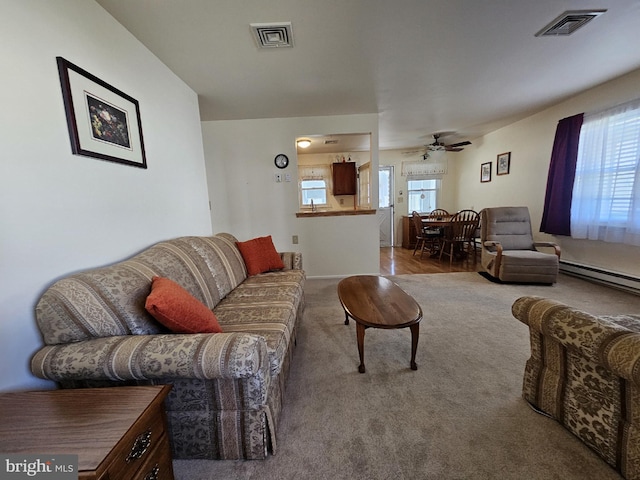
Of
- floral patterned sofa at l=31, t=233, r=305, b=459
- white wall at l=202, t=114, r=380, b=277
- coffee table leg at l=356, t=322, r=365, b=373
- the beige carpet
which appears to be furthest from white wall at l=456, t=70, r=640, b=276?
floral patterned sofa at l=31, t=233, r=305, b=459

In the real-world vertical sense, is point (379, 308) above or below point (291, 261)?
below

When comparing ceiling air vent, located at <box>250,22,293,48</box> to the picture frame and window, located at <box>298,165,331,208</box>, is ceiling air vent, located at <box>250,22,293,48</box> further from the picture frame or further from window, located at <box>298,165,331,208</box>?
window, located at <box>298,165,331,208</box>

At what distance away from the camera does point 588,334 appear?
1021mm

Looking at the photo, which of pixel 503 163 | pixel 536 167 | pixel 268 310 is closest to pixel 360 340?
pixel 268 310

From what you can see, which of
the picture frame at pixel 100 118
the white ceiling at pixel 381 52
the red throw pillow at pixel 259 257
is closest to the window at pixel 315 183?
the white ceiling at pixel 381 52

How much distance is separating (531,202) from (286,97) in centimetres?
409

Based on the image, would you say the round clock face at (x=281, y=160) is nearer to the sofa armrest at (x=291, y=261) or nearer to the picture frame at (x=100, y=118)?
the sofa armrest at (x=291, y=261)

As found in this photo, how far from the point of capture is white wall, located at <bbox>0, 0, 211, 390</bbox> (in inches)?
40.2

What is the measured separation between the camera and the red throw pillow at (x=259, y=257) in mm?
2516

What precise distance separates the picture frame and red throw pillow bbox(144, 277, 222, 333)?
2.86ft

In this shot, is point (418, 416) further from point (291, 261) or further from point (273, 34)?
point (273, 34)

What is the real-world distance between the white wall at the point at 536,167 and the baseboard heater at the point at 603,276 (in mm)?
67

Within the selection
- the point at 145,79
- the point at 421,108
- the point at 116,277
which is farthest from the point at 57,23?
the point at 421,108

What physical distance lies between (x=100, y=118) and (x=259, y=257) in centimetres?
154
